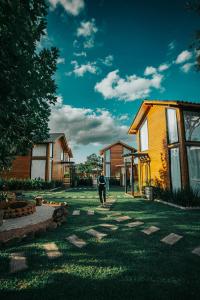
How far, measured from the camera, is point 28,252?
3.77 m

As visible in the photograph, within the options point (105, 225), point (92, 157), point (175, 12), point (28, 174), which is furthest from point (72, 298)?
point (92, 157)

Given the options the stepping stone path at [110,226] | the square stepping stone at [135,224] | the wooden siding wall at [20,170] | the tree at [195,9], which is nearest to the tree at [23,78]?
the stepping stone path at [110,226]

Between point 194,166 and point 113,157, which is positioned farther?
point 113,157

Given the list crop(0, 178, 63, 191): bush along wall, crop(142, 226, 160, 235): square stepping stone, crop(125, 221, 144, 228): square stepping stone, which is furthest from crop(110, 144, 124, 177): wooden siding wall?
crop(142, 226, 160, 235): square stepping stone

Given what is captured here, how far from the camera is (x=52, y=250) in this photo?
3.86 meters

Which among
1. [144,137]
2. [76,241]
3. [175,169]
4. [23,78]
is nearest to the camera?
[23,78]

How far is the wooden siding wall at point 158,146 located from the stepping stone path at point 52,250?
9162mm

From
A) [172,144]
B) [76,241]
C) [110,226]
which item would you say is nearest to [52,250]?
[76,241]

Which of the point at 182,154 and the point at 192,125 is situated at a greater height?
the point at 192,125

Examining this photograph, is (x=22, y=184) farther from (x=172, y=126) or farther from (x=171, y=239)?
(x=171, y=239)

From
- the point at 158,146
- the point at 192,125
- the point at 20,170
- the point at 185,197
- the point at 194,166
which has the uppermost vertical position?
the point at 192,125

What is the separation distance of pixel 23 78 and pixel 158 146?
35.4ft

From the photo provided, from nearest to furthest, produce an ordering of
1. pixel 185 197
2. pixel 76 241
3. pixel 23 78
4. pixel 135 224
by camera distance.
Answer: pixel 23 78 → pixel 76 241 → pixel 135 224 → pixel 185 197

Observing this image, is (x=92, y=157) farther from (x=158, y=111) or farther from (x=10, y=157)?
(x=10, y=157)
